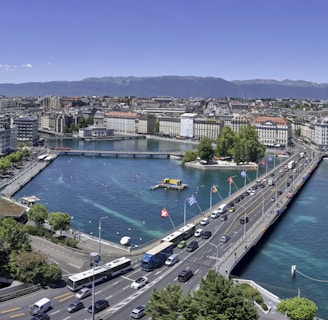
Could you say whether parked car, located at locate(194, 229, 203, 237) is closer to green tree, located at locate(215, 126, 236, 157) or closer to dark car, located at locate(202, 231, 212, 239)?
dark car, located at locate(202, 231, 212, 239)

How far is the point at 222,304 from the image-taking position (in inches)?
617

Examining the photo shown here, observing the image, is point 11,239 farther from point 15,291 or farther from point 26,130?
point 26,130

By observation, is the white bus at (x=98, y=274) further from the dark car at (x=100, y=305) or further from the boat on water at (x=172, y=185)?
the boat on water at (x=172, y=185)

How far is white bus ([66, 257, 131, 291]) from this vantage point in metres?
20.7

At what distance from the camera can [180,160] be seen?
74.8 metres

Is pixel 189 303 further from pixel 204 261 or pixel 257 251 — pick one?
pixel 257 251

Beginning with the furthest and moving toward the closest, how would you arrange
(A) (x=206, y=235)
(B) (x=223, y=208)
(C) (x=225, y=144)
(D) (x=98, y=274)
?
(C) (x=225, y=144), (B) (x=223, y=208), (A) (x=206, y=235), (D) (x=98, y=274)

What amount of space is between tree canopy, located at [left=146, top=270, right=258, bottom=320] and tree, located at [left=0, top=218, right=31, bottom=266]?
29.3 feet

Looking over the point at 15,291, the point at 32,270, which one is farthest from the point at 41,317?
the point at 32,270

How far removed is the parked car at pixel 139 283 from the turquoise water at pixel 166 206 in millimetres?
6690

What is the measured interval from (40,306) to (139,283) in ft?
15.8

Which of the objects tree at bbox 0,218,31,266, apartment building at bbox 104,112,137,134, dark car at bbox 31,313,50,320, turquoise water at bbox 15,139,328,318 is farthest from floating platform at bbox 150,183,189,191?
apartment building at bbox 104,112,137,134

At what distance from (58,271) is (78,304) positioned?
2.96 m

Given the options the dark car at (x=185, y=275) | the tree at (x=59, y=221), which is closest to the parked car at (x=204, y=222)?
the tree at (x=59, y=221)
